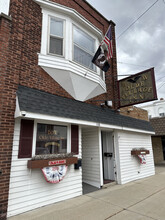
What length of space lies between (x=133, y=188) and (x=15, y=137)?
5024 millimetres

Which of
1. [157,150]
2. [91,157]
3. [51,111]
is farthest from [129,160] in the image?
[157,150]

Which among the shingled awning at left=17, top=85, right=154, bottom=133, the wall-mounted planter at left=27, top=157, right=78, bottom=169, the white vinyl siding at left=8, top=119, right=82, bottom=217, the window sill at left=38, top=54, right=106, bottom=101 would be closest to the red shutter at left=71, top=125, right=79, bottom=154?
the wall-mounted planter at left=27, top=157, right=78, bottom=169

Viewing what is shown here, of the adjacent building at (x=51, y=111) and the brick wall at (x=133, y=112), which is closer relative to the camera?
the adjacent building at (x=51, y=111)

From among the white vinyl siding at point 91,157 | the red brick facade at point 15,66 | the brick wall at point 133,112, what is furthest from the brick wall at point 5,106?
the brick wall at point 133,112

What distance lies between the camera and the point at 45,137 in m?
4.61

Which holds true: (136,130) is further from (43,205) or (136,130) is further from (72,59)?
(43,205)

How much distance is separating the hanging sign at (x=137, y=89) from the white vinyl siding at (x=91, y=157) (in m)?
2.22

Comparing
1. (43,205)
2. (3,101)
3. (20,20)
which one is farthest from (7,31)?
(43,205)

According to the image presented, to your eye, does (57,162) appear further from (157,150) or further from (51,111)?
(157,150)

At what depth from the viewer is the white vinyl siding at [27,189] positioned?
3695mm

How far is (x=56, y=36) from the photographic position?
5594mm

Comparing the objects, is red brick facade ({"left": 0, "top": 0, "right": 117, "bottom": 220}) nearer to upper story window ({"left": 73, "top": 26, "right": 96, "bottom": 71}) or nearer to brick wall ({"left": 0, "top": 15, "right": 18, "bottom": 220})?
brick wall ({"left": 0, "top": 15, "right": 18, "bottom": 220})

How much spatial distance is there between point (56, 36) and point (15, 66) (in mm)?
2193

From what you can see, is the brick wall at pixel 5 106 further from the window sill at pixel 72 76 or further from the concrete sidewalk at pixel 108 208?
the window sill at pixel 72 76
